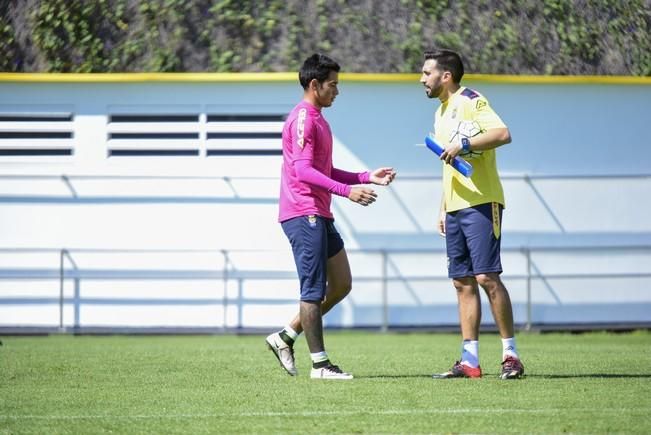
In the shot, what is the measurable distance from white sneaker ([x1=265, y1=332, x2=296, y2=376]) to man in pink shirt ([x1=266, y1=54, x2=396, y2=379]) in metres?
0.22

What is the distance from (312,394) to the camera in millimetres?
8688

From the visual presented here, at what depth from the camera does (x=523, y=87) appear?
19.5 m

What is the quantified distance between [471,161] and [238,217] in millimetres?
9854

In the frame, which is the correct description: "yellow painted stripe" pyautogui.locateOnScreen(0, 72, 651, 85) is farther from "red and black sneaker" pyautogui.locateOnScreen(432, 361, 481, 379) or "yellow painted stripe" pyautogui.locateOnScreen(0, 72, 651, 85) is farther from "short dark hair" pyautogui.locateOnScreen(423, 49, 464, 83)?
"red and black sneaker" pyautogui.locateOnScreen(432, 361, 481, 379)

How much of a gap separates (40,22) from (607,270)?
8430mm

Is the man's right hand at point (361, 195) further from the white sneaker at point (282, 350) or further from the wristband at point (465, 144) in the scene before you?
the white sneaker at point (282, 350)

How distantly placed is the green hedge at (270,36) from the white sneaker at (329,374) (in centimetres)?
985

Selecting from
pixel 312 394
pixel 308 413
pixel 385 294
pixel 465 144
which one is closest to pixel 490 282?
pixel 465 144

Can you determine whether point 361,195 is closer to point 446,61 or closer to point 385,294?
point 446,61

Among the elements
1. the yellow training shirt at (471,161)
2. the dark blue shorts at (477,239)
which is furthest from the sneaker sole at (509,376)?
the yellow training shirt at (471,161)

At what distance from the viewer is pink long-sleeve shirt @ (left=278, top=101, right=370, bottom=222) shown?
9594 millimetres

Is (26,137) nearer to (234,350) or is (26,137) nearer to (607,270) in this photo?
(234,350)

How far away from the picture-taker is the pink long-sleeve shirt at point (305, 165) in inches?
378

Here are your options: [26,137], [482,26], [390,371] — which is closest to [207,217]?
[26,137]
